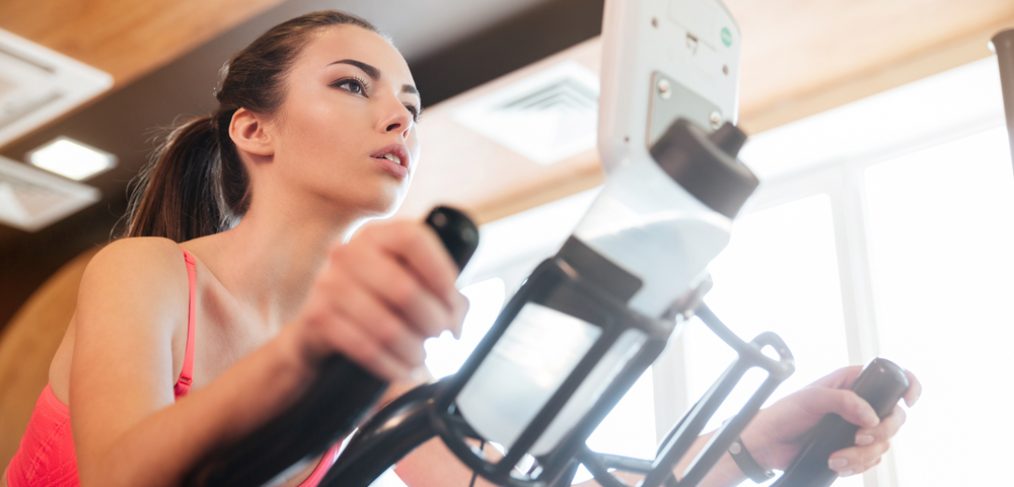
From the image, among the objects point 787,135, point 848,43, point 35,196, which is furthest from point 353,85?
point 35,196

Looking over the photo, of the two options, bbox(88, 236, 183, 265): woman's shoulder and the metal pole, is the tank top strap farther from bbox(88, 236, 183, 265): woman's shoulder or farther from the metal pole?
the metal pole

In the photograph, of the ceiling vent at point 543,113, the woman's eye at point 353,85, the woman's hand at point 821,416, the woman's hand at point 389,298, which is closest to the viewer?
the woman's hand at point 389,298

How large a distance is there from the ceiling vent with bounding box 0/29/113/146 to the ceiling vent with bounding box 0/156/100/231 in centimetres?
48

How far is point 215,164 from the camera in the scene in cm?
169

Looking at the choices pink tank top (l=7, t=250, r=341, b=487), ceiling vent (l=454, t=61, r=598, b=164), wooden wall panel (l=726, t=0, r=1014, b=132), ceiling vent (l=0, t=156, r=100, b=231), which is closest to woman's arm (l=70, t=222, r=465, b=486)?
pink tank top (l=7, t=250, r=341, b=487)

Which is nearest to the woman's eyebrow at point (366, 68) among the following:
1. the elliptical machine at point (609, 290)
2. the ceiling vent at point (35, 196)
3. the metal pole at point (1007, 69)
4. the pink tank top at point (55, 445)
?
the pink tank top at point (55, 445)

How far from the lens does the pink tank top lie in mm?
1214

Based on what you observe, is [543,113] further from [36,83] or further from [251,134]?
[251,134]

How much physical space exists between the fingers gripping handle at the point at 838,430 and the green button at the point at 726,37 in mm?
336

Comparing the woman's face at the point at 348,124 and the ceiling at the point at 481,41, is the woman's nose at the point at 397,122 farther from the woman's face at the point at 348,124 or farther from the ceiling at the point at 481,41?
the ceiling at the point at 481,41

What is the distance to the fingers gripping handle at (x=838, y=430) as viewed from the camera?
90 cm

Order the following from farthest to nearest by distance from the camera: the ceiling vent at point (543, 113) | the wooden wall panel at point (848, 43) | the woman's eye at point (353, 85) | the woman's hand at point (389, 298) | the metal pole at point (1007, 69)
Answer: the ceiling vent at point (543, 113) → the wooden wall panel at point (848, 43) → the metal pole at point (1007, 69) → the woman's eye at point (353, 85) → the woman's hand at point (389, 298)

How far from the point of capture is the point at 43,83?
3.51m

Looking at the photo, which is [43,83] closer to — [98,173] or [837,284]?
[98,173]
